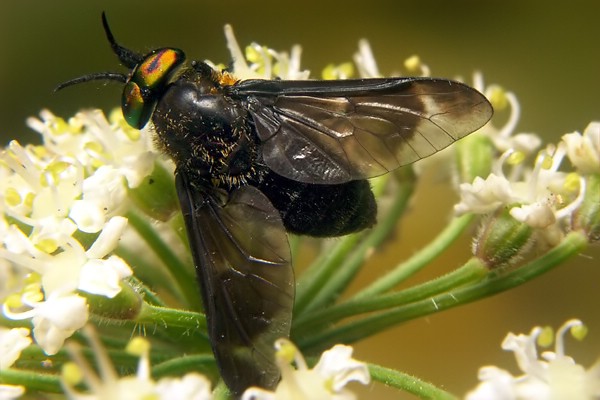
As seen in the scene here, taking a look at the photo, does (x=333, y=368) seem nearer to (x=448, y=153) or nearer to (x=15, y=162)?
(x=15, y=162)

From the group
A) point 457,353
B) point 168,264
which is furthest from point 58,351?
point 457,353

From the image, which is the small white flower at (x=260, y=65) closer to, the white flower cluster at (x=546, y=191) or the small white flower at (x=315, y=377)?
the white flower cluster at (x=546, y=191)

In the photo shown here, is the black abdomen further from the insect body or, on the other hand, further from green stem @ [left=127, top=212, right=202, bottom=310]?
green stem @ [left=127, top=212, right=202, bottom=310]

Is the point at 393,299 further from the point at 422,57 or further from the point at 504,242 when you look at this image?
the point at 422,57

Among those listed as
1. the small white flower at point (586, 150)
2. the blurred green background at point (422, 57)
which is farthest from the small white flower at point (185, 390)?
the blurred green background at point (422, 57)

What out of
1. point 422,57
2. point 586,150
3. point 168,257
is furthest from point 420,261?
point 422,57

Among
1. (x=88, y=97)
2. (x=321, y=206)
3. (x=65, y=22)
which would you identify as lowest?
(x=321, y=206)
